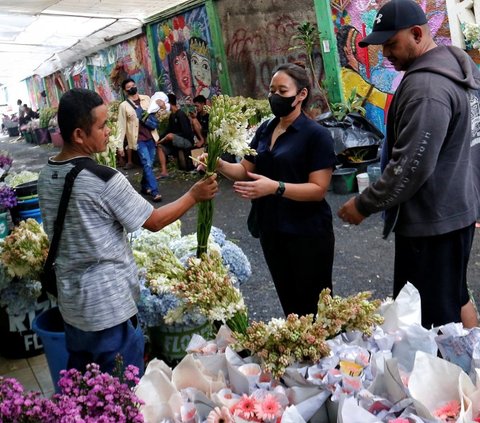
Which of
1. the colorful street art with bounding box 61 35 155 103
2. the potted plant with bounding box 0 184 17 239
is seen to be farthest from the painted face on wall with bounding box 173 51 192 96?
the potted plant with bounding box 0 184 17 239

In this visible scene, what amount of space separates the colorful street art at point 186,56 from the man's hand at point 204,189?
33.6ft

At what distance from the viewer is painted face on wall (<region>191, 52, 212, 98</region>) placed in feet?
40.9

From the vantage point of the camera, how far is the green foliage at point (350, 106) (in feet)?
27.1

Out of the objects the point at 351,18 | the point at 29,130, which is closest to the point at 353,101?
the point at 351,18

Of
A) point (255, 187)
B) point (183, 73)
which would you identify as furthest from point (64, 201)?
point (183, 73)

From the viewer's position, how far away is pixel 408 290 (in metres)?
1.94

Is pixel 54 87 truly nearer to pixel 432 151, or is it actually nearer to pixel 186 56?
pixel 186 56

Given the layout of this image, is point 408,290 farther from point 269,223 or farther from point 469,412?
point 269,223

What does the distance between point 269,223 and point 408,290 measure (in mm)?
1180

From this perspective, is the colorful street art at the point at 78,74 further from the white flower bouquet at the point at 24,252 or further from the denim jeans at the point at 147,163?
the white flower bouquet at the point at 24,252

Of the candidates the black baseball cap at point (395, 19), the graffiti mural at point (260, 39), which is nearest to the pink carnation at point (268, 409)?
the black baseball cap at point (395, 19)

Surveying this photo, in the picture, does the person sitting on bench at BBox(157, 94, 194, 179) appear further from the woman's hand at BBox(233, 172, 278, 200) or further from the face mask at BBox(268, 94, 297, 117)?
the woman's hand at BBox(233, 172, 278, 200)

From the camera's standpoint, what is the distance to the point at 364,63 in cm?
891

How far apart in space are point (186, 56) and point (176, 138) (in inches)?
131
